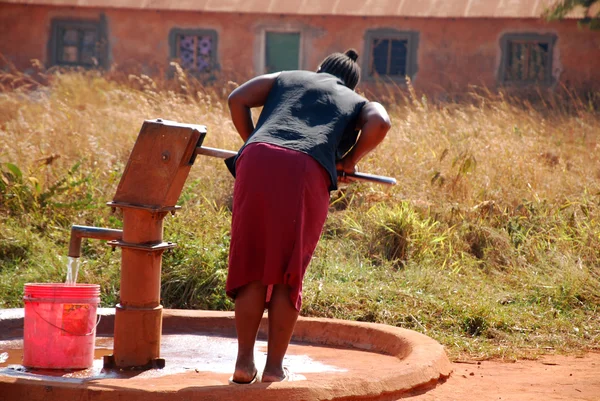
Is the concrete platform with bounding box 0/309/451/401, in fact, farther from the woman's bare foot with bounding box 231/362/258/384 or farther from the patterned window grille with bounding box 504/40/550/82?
the patterned window grille with bounding box 504/40/550/82

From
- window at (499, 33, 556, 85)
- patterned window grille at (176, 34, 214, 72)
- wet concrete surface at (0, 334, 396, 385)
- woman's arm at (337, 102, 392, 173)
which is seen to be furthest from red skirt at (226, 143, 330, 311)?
patterned window grille at (176, 34, 214, 72)

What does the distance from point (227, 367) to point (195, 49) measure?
16.0 m

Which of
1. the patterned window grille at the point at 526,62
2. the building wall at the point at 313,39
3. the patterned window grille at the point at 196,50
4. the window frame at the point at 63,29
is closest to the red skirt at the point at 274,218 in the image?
the building wall at the point at 313,39

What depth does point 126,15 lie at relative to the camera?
1847 centimetres

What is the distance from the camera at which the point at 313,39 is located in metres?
18.2

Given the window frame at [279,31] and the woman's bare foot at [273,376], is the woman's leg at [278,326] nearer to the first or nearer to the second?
the woman's bare foot at [273,376]

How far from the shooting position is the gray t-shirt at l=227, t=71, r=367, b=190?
3.11 m

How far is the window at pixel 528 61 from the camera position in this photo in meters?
17.8

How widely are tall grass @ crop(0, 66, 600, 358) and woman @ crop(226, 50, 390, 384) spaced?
190 cm

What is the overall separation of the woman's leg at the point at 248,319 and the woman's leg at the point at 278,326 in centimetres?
5

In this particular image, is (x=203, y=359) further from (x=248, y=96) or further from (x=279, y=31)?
(x=279, y=31)

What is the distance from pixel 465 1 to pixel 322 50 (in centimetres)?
334

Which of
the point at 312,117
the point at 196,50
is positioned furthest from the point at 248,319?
the point at 196,50

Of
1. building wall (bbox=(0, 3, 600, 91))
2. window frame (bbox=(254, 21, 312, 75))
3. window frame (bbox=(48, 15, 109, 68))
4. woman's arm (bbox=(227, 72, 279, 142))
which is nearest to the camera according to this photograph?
woman's arm (bbox=(227, 72, 279, 142))
